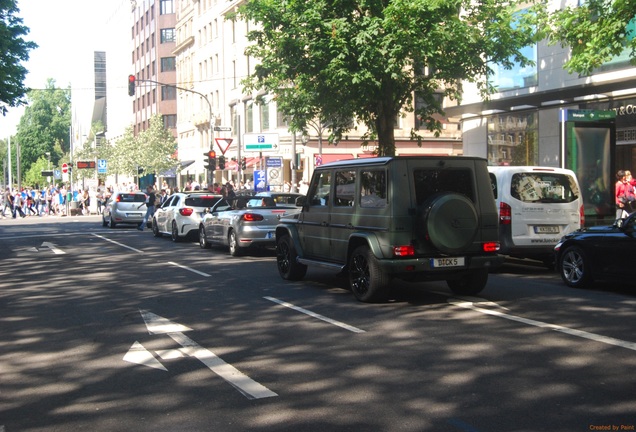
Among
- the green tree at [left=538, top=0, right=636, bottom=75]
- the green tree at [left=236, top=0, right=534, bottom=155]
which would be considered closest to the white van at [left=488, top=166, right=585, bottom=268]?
the green tree at [left=538, top=0, right=636, bottom=75]

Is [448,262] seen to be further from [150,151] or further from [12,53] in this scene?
[150,151]

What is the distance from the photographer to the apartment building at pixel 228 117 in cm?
5084

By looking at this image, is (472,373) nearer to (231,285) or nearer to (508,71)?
(231,285)

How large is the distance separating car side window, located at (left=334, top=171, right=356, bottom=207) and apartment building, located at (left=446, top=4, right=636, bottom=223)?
28.8 feet

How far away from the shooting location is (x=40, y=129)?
132625 mm

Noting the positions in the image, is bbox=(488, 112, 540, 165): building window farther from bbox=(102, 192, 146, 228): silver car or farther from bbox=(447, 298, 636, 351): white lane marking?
bbox=(447, 298, 636, 351): white lane marking

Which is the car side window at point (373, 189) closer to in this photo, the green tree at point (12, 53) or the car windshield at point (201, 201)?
the car windshield at point (201, 201)

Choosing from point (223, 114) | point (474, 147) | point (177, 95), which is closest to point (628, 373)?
point (474, 147)

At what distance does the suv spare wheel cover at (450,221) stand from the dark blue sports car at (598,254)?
2.49 m

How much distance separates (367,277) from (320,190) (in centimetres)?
209

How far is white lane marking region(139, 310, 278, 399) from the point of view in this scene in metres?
6.23

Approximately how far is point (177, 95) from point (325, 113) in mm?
64372

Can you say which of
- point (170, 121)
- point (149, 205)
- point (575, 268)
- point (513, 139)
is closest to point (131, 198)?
point (149, 205)

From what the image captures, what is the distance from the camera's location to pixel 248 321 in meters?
9.47
